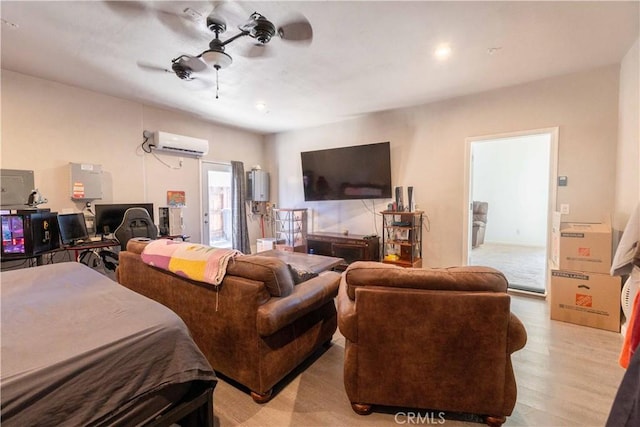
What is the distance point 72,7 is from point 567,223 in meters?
5.23

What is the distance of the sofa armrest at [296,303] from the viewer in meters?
1.62

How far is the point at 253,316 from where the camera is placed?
5.45 ft

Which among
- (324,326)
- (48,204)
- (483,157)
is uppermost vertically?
(483,157)

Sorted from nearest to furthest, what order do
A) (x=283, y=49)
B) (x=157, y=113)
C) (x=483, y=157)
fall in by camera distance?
(x=283, y=49) → (x=157, y=113) → (x=483, y=157)

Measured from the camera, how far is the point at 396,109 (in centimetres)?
459

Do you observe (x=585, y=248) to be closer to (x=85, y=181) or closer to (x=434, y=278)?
(x=434, y=278)

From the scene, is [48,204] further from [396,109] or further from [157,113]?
[396,109]

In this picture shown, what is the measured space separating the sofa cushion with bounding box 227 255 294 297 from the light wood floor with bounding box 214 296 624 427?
0.70 meters

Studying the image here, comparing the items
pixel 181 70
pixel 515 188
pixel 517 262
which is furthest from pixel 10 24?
pixel 515 188

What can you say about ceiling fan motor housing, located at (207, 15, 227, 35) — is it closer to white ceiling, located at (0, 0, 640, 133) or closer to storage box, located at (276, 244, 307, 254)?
white ceiling, located at (0, 0, 640, 133)

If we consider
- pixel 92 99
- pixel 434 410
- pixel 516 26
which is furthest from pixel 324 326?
pixel 92 99

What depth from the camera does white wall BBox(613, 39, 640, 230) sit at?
2.58 meters

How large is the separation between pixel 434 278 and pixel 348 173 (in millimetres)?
3568

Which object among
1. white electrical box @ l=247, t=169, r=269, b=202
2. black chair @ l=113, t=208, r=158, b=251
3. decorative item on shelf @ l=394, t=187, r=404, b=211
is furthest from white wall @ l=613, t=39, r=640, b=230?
white electrical box @ l=247, t=169, r=269, b=202
